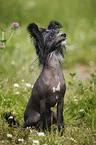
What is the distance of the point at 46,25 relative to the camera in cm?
840

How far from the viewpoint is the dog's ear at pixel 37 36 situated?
2.43 meters

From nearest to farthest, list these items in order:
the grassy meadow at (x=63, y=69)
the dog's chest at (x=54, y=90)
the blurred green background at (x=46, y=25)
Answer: the dog's chest at (x=54, y=90), the grassy meadow at (x=63, y=69), the blurred green background at (x=46, y=25)

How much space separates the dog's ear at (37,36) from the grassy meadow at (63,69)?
0.22 m

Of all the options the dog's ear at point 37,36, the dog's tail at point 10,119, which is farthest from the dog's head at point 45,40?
the dog's tail at point 10,119

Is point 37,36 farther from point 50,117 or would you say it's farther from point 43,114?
point 50,117

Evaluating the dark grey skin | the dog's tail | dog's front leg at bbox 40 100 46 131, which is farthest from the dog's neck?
the dog's tail

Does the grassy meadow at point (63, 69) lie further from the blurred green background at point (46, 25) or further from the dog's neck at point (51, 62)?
the dog's neck at point (51, 62)

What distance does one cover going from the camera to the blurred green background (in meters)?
5.50

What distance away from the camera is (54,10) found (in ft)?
32.0

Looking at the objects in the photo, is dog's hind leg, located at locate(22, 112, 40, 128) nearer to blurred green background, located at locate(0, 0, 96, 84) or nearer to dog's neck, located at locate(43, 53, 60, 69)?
dog's neck, located at locate(43, 53, 60, 69)

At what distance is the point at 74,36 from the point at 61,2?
9.85 feet

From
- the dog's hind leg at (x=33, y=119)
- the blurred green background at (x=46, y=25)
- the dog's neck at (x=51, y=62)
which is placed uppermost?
the blurred green background at (x=46, y=25)

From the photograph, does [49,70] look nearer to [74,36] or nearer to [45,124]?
[45,124]

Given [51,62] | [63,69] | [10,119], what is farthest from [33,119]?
[63,69]
